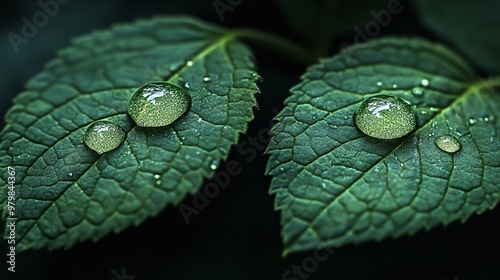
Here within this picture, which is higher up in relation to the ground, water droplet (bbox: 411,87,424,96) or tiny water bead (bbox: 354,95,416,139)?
water droplet (bbox: 411,87,424,96)

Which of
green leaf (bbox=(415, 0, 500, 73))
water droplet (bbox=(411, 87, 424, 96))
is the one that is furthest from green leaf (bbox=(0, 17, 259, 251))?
green leaf (bbox=(415, 0, 500, 73))

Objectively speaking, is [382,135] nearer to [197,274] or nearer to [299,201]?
[299,201]

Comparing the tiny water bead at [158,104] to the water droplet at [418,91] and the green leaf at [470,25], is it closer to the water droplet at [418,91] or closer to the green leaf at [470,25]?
the water droplet at [418,91]

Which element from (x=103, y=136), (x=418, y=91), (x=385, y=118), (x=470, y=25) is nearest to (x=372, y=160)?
(x=385, y=118)

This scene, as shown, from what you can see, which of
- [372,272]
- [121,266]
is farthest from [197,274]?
[372,272]

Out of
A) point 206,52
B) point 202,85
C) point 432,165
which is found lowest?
point 432,165

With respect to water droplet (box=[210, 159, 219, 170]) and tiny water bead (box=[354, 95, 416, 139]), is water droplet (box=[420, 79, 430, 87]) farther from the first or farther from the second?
water droplet (box=[210, 159, 219, 170])
